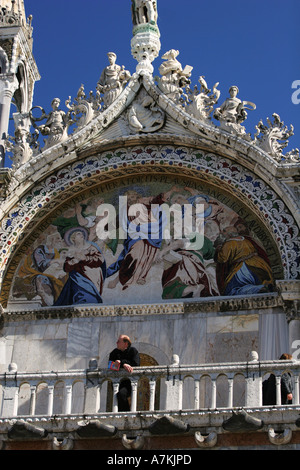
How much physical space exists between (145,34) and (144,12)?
395mm

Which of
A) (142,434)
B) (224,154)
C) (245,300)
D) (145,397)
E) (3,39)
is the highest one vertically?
(3,39)

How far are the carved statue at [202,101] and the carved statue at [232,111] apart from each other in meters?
0.13

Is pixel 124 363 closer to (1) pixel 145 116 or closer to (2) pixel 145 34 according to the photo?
(1) pixel 145 116

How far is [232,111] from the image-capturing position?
51.0ft

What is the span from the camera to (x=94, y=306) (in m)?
15.1

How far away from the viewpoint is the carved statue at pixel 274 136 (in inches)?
596

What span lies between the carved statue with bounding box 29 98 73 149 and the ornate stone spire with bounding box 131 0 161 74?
1.13 m

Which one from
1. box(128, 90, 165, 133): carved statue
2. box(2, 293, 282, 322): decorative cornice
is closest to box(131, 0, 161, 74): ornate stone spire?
box(128, 90, 165, 133): carved statue

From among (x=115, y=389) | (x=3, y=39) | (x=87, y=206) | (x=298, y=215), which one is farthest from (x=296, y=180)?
(x=3, y=39)

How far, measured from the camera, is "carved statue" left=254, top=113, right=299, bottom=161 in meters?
15.1

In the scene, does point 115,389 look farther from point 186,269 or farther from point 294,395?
point 186,269

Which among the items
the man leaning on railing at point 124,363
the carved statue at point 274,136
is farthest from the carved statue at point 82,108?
the man leaning on railing at point 124,363

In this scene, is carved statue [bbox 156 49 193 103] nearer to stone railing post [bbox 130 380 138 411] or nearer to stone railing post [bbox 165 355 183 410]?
stone railing post [bbox 165 355 183 410]

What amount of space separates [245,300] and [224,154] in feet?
6.21
